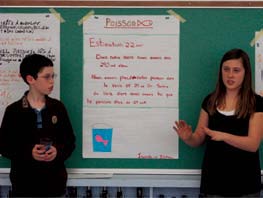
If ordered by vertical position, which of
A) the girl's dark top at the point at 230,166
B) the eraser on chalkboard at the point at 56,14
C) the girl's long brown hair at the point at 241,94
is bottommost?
the girl's dark top at the point at 230,166

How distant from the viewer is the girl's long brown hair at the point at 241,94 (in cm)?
226

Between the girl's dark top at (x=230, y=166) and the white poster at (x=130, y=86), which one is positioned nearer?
the girl's dark top at (x=230, y=166)

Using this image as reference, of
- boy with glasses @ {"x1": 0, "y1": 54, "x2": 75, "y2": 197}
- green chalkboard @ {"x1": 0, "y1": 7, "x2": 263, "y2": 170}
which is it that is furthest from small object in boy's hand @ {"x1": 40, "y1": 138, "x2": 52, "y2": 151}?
green chalkboard @ {"x1": 0, "y1": 7, "x2": 263, "y2": 170}

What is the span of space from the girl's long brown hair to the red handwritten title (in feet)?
1.70

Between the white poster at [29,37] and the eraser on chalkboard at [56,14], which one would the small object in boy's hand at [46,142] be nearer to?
the white poster at [29,37]

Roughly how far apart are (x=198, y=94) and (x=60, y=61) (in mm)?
877

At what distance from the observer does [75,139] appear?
2523 mm

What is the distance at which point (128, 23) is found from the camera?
8.40ft

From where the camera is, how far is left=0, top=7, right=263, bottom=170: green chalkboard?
2529 mm

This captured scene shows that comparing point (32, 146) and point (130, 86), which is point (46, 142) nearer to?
point (32, 146)

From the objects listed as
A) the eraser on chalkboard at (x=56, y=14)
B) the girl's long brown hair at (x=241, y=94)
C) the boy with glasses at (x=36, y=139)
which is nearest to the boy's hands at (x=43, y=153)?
the boy with glasses at (x=36, y=139)

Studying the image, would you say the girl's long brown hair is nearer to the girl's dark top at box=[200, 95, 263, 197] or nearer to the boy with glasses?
the girl's dark top at box=[200, 95, 263, 197]

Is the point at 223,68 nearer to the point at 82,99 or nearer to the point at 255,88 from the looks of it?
the point at 255,88

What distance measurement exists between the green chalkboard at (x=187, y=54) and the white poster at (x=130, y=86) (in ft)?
0.14
